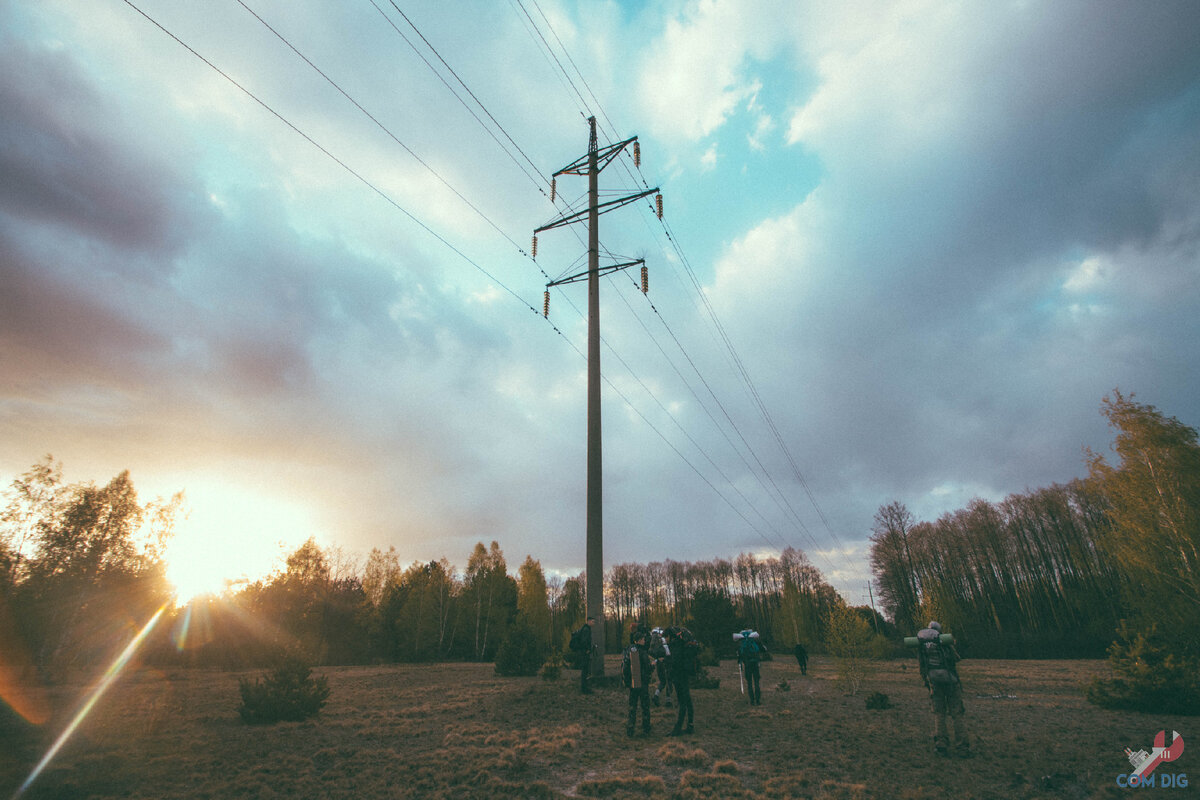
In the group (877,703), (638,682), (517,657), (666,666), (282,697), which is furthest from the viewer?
(517,657)

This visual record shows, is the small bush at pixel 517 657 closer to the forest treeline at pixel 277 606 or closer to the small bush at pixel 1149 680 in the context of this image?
the forest treeline at pixel 277 606

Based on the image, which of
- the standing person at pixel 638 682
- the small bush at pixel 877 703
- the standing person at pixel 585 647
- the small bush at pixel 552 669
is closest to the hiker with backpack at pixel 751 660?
the small bush at pixel 877 703

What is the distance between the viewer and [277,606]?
42562mm

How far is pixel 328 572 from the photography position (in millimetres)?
52844

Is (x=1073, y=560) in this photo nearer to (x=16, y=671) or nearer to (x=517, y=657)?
(x=517, y=657)

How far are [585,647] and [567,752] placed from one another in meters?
5.74

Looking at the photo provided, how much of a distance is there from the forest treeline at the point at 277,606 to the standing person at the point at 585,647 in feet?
8.81

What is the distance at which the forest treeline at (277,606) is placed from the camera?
2044cm

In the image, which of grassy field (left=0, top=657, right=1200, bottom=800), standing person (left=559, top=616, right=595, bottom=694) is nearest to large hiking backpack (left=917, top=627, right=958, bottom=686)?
grassy field (left=0, top=657, right=1200, bottom=800)

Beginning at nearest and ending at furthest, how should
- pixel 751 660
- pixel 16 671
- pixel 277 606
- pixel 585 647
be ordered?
pixel 751 660 → pixel 585 647 → pixel 16 671 → pixel 277 606

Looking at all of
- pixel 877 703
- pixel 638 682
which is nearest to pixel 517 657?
pixel 638 682

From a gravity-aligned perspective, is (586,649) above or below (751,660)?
above

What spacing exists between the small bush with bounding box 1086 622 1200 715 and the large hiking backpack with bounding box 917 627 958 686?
8442 millimetres

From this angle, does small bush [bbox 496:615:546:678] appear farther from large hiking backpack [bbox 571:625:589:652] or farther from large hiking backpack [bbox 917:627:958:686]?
large hiking backpack [bbox 917:627:958:686]
